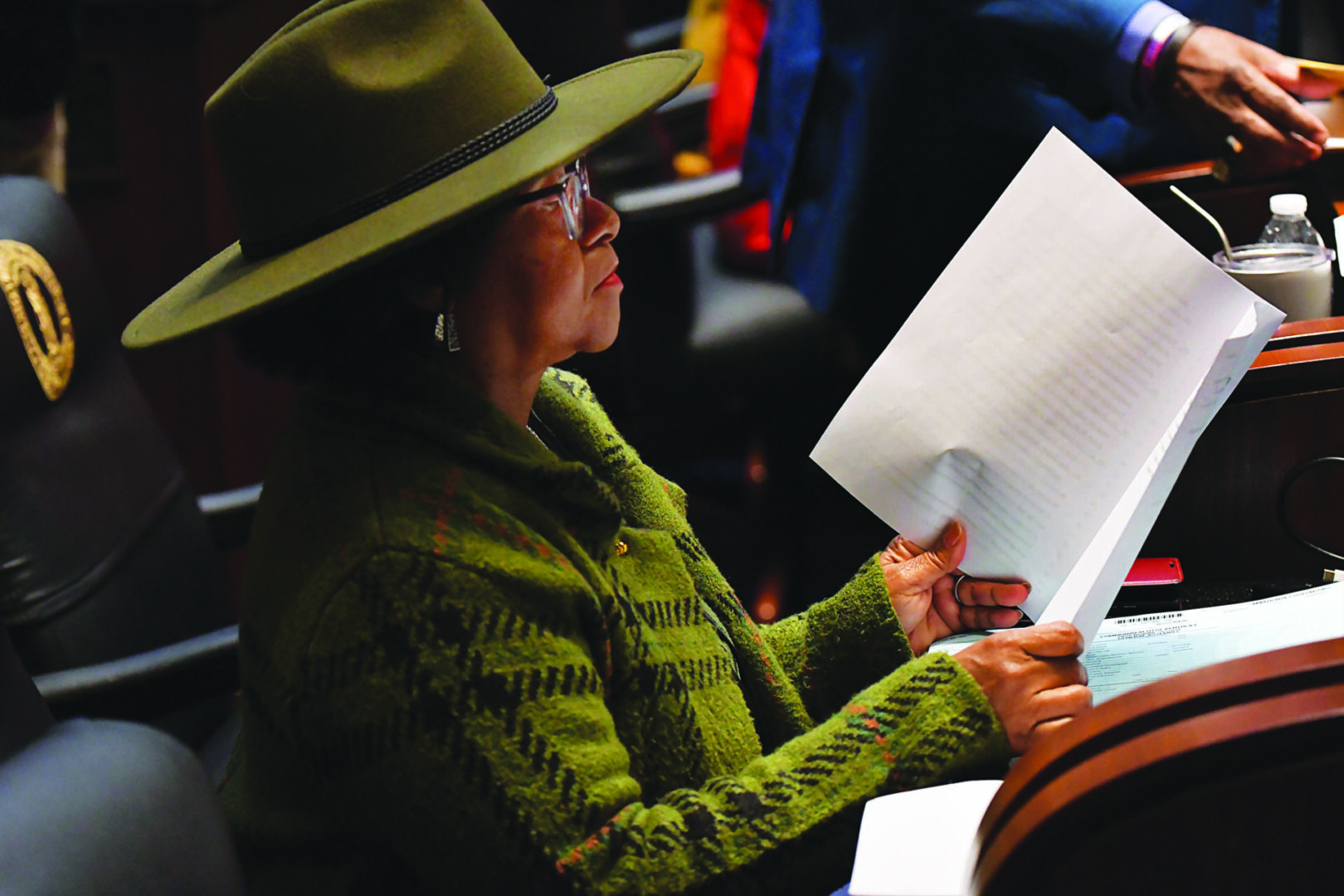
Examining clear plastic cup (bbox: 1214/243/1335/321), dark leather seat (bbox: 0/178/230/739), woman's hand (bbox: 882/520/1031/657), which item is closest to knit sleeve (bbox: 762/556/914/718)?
woman's hand (bbox: 882/520/1031/657)

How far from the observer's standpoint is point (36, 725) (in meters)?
0.80

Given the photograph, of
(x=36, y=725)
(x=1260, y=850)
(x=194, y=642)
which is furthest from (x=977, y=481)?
(x=194, y=642)

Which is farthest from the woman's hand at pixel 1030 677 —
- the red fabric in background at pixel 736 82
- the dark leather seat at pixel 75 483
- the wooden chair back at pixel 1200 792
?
the red fabric in background at pixel 736 82

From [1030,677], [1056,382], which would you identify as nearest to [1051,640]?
[1030,677]

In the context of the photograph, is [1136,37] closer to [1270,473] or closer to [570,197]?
[1270,473]

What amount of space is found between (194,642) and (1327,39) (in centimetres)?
147

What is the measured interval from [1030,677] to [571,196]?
1.44 feet

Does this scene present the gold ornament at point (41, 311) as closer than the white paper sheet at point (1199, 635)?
No

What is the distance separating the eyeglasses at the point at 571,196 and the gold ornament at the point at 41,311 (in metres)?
0.65

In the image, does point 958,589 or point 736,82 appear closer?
point 958,589

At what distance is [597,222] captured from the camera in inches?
36.8

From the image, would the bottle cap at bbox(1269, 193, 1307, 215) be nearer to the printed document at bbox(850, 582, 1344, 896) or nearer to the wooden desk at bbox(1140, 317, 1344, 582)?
the wooden desk at bbox(1140, 317, 1344, 582)

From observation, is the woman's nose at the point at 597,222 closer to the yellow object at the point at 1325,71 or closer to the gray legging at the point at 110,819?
the gray legging at the point at 110,819

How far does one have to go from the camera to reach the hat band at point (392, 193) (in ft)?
2.65
